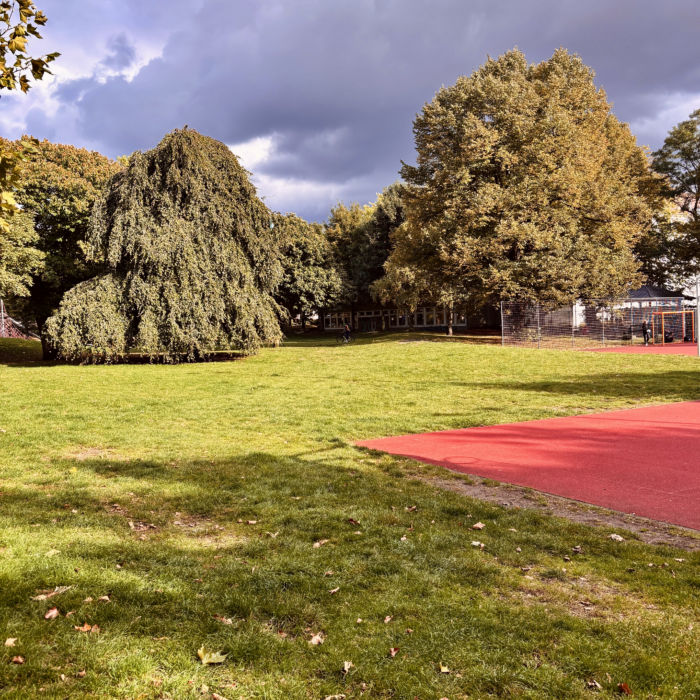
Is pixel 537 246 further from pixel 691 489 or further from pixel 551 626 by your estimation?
pixel 551 626

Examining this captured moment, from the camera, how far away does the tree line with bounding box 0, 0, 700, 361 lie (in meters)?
24.4

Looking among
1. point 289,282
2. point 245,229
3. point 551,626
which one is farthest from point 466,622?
point 289,282

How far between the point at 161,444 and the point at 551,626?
7.41 m

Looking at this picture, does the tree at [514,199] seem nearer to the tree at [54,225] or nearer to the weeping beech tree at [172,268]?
the weeping beech tree at [172,268]

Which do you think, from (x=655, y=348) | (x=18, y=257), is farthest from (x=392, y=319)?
(x=18, y=257)

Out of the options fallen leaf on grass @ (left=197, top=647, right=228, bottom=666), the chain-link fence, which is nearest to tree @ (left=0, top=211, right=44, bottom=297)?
the chain-link fence

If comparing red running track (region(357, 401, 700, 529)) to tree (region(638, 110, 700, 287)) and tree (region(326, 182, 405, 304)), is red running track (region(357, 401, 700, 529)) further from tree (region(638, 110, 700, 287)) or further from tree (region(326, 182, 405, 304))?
tree (region(326, 182, 405, 304))

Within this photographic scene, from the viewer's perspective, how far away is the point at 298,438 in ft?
32.7

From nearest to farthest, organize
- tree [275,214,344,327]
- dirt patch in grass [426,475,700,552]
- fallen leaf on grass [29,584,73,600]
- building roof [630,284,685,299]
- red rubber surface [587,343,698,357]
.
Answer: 1. fallen leaf on grass [29,584,73,600]
2. dirt patch in grass [426,475,700,552]
3. red rubber surface [587,343,698,357]
4. building roof [630,284,685,299]
5. tree [275,214,344,327]

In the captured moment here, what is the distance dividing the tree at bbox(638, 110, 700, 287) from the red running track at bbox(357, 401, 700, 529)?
1371 inches

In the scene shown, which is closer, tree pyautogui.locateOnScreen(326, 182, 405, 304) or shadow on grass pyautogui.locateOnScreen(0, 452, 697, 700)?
shadow on grass pyautogui.locateOnScreen(0, 452, 697, 700)

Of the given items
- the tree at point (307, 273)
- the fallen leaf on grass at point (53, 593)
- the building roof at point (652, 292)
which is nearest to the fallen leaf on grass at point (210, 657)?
the fallen leaf on grass at point (53, 593)

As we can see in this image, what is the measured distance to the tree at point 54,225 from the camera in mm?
26625

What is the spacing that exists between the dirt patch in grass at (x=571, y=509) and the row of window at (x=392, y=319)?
134 ft
